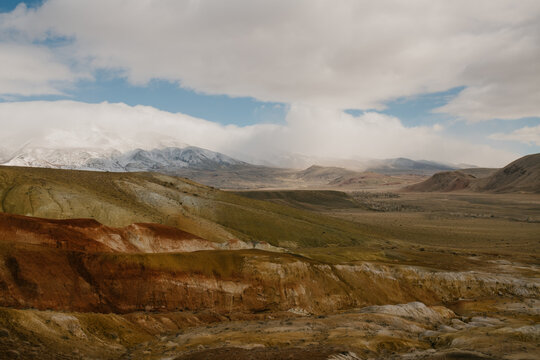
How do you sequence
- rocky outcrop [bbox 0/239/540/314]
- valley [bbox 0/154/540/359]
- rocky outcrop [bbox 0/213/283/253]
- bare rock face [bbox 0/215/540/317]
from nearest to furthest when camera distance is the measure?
1. valley [bbox 0/154/540/359]
2. rocky outcrop [bbox 0/239/540/314]
3. bare rock face [bbox 0/215/540/317]
4. rocky outcrop [bbox 0/213/283/253]

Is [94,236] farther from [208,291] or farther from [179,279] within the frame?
[208,291]

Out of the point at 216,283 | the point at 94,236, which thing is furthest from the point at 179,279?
the point at 94,236

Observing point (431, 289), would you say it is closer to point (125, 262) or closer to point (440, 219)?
point (125, 262)

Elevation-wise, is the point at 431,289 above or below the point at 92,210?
below

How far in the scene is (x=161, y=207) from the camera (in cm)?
8625

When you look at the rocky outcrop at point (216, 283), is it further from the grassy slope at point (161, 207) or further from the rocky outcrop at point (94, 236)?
the grassy slope at point (161, 207)

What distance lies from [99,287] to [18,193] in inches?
1633

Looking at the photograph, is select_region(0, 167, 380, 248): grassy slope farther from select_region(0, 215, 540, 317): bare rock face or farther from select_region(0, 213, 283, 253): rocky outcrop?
select_region(0, 215, 540, 317): bare rock face

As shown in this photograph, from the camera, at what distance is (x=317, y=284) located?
4838cm

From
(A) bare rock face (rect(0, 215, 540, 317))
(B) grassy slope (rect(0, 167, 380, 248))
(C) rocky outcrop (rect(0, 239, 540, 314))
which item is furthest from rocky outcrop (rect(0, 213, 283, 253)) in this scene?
(B) grassy slope (rect(0, 167, 380, 248))

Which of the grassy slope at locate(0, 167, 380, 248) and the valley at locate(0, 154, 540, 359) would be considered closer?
the valley at locate(0, 154, 540, 359)

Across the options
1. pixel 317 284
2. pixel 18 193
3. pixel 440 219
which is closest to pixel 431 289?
pixel 317 284

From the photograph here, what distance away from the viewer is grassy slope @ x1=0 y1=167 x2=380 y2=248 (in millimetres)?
68125

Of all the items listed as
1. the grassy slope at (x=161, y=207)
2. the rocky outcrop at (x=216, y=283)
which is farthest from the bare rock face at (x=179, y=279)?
the grassy slope at (x=161, y=207)
